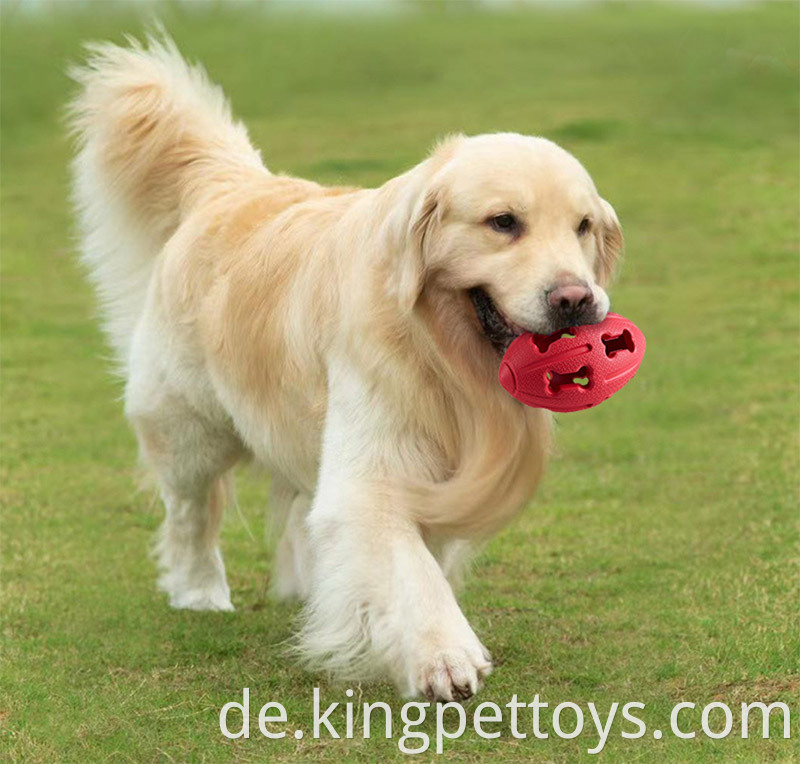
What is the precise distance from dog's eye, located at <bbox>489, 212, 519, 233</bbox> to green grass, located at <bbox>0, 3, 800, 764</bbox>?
4.97 ft

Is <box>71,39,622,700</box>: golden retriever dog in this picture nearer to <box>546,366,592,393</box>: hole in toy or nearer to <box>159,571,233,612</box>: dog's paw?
<box>546,366,592,393</box>: hole in toy

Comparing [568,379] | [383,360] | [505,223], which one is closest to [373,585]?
[383,360]

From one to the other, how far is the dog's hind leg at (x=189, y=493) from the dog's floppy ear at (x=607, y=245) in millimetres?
2043

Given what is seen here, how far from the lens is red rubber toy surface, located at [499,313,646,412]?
460cm

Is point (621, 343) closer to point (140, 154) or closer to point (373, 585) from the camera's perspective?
point (373, 585)

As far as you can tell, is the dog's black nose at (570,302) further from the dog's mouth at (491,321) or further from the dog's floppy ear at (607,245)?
the dog's floppy ear at (607,245)

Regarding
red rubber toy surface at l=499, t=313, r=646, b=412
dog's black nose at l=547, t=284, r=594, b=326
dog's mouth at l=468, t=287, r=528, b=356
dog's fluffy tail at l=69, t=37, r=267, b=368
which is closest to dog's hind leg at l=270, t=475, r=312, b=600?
dog's fluffy tail at l=69, t=37, r=267, b=368

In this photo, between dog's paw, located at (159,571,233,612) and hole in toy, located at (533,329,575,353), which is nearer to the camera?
hole in toy, located at (533,329,575,353)

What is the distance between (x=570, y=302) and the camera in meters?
4.45

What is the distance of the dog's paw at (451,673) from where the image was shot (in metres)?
4.40

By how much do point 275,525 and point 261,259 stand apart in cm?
152

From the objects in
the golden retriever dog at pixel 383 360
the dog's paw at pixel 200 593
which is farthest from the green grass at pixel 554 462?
the golden retriever dog at pixel 383 360

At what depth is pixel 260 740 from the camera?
4.67 metres

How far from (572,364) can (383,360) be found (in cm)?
66
